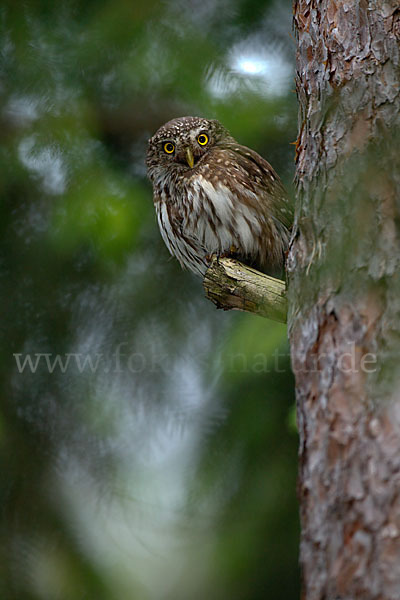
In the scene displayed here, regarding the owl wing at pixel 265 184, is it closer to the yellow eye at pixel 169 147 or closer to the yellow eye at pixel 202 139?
the yellow eye at pixel 202 139

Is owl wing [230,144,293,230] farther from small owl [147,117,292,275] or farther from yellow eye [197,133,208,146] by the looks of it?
yellow eye [197,133,208,146]

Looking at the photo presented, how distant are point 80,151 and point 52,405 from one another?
50.7 inches

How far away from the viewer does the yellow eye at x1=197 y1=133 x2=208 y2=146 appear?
3450 mm

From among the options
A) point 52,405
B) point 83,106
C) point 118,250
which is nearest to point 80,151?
point 83,106

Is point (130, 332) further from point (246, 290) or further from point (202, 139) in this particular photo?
point (202, 139)

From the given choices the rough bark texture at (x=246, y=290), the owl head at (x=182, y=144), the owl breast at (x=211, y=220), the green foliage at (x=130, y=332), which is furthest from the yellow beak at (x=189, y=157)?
the rough bark texture at (x=246, y=290)

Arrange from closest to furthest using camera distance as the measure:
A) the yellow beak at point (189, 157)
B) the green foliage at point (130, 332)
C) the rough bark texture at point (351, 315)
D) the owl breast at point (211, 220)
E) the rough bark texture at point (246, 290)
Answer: the rough bark texture at point (351, 315), the rough bark texture at point (246, 290), the green foliage at point (130, 332), the owl breast at point (211, 220), the yellow beak at point (189, 157)

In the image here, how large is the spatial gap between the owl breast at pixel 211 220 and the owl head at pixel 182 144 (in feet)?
0.42

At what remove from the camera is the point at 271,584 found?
3.04 meters

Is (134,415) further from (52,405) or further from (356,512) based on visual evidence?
(356,512)

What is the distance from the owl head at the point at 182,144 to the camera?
342 centimetres

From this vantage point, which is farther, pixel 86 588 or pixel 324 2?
pixel 86 588

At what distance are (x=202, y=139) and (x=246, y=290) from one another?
1180 mm

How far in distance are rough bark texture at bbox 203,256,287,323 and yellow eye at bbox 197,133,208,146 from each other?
37.0 inches
